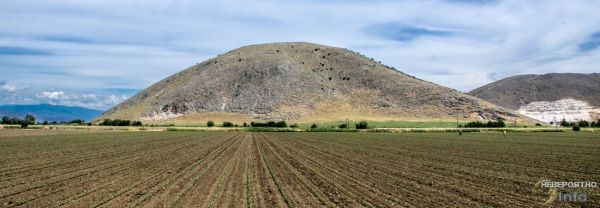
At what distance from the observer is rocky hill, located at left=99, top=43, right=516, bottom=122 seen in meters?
142

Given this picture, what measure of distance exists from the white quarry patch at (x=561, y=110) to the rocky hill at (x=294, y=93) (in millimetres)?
49868

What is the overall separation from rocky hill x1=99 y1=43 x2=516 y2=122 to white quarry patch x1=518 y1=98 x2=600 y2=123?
164 feet

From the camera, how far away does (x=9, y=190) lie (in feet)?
63.9

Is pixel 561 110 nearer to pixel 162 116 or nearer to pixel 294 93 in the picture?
pixel 294 93

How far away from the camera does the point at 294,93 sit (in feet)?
498

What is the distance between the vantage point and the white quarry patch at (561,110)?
17388 cm

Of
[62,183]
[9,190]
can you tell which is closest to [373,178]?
[62,183]

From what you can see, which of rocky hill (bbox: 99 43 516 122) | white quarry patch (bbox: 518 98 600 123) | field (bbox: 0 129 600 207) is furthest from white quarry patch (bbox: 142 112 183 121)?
white quarry patch (bbox: 518 98 600 123)

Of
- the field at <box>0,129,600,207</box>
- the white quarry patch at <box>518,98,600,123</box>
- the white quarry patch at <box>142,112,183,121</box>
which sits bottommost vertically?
the field at <box>0,129,600,207</box>

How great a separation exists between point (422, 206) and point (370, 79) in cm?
14924

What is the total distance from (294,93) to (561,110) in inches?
4146

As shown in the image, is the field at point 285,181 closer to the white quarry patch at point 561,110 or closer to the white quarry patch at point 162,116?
the white quarry patch at point 162,116

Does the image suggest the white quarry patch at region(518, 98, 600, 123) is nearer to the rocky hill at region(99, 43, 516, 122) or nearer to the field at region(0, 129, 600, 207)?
the rocky hill at region(99, 43, 516, 122)

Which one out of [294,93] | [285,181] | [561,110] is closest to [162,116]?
[294,93]
